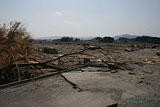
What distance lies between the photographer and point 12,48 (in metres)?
5.04

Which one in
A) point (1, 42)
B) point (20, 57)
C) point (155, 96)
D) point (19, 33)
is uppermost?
point (19, 33)

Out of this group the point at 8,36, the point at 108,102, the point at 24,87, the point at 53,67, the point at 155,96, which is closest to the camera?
the point at 108,102

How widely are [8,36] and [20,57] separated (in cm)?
94

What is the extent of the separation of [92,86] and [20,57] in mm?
3309

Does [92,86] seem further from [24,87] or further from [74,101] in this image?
[24,87]

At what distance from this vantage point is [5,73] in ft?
15.8

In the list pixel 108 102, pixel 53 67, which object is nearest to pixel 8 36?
pixel 53 67

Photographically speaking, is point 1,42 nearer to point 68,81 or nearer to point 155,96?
point 68,81

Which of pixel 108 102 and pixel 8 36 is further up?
pixel 8 36

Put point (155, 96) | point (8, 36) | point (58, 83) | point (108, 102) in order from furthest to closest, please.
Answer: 1. point (8, 36)
2. point (58, 83)
3. point (155, 96)
4. point (108, 102)

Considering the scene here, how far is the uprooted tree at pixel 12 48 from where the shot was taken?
4805mm

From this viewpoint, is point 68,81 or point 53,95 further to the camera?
point 68,81

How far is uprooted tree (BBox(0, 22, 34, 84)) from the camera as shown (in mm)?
4805

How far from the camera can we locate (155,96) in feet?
9.91
